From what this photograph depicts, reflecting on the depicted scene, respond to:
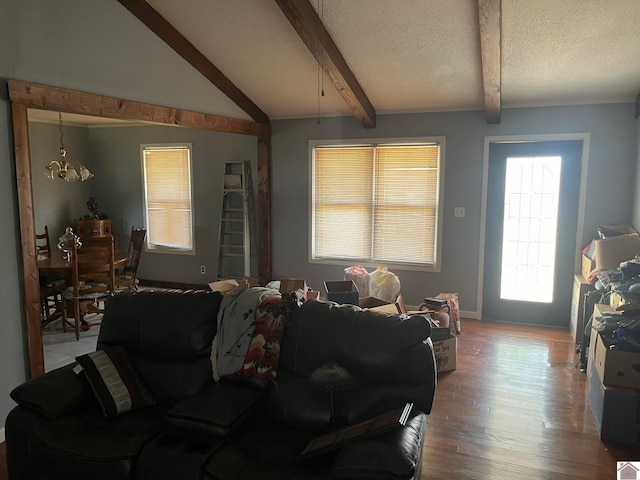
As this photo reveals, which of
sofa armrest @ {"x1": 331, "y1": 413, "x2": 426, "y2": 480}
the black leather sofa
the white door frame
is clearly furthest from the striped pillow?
the white door frame

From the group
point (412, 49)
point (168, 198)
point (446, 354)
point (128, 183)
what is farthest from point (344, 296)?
point (128, 183)

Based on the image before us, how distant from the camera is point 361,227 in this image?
5.62 metres

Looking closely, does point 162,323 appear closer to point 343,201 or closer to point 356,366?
point 356,366

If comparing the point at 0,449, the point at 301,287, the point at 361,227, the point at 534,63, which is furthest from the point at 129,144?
the point at 534,63

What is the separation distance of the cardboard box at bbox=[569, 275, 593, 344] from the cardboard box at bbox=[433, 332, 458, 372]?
1314mm

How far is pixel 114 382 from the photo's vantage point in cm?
230

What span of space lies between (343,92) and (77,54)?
2376 millimetres

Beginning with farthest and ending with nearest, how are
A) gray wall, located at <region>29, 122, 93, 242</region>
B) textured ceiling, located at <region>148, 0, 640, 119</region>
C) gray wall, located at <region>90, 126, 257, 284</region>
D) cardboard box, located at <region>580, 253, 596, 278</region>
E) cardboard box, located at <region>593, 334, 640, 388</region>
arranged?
gray wall, located at <region>29, 122, 93, 242</region> → gray wall, located at <region>90, 126, 257, 284</region> → cardboard box, located at <region>580, 253, 596, 278</region> → textured ceiling, located at <region>148, 0, 640, 119</region> → cardboard box, located at <region>593, 334, 640, 388</region>

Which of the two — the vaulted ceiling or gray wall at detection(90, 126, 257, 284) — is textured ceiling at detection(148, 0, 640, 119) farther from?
gray wall at detection(90, 126, 257, 284)

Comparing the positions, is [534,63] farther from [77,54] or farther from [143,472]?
[143,472]

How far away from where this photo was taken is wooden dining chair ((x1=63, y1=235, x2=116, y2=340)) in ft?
14.8

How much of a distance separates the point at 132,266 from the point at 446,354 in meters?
3.72

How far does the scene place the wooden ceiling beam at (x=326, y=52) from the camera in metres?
3.53

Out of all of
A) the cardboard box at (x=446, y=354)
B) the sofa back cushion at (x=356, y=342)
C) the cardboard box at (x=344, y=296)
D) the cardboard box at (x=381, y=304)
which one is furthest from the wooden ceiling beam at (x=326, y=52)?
the cardboard box at (x=446, y=354)
